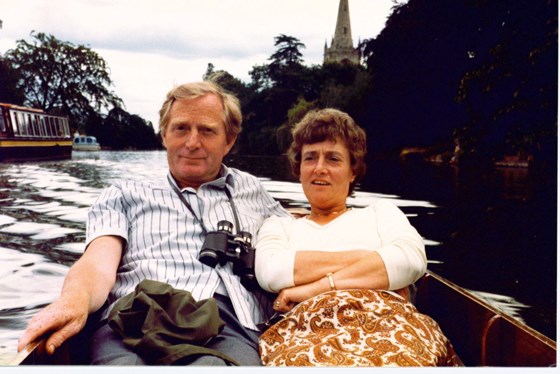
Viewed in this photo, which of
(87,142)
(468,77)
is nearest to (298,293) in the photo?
(468,77)

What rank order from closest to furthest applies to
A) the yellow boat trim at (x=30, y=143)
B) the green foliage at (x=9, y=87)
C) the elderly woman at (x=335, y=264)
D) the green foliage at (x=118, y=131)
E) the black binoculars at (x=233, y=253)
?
1. the elderly woman at (x=335, y=264)
2. the black binoculars at (x=233, y=253)
3. the green foliage at (x=9, y=87)
4. the green foliage at (x=118, y=131)
5. the yellow boat trim at (x=30, y=143)

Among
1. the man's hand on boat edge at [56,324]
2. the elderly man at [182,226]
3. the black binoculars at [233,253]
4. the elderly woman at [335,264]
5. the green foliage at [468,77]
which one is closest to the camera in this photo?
the man's hand on boat edge at [56,324]

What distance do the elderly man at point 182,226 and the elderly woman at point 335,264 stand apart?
11cm

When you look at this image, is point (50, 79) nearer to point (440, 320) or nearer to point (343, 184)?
point (343, 184)

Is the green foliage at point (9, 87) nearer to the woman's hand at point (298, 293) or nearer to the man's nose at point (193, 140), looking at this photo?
the man's nose at point (193, 140)

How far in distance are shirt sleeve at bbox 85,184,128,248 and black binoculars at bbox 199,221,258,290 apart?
22 centimetres

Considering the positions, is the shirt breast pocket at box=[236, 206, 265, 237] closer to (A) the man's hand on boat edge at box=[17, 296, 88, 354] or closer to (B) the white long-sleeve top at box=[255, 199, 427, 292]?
(B) the white long-sleeve top at box=[255, 199, 427, 292]

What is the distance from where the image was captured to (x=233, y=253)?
4.53 ft

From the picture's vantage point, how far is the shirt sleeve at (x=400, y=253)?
1.25 meters

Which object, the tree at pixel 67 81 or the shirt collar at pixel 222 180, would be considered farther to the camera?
the tree at pixel 67 81

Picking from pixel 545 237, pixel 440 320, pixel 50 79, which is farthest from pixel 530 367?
pixel 545 237

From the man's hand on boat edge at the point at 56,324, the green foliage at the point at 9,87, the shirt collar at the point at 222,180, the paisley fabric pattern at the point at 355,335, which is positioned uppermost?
the green foliage at the point at 9,87

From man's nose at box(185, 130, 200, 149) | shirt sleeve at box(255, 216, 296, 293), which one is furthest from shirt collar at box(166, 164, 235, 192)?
shirt sleeve at box(255, 216, 296, 293)

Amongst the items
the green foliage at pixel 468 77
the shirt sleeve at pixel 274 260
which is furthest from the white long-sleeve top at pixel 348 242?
the green foliage at pixel 468 77
